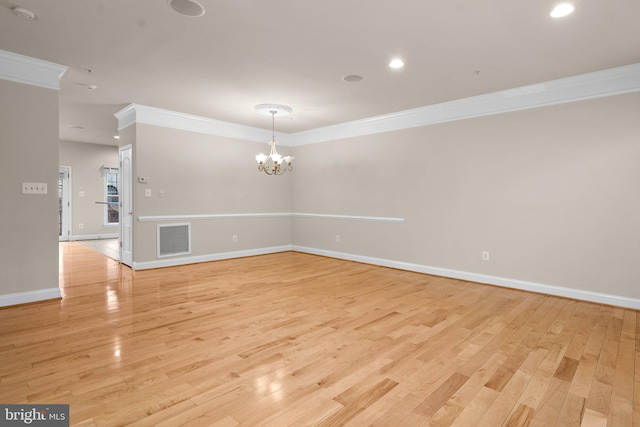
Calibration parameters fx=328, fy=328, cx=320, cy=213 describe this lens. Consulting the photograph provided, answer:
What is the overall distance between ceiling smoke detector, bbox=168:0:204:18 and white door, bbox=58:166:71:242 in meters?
8.29

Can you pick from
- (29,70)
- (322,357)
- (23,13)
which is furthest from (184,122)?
(322,357)

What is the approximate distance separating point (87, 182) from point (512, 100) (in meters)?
10.2

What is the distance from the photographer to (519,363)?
2451mm

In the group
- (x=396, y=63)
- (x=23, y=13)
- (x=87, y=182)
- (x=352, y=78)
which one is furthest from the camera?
(x=87, y=182)

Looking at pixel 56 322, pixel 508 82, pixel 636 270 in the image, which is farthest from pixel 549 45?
pixel 56 322

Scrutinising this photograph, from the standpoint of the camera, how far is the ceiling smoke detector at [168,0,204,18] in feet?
8.21

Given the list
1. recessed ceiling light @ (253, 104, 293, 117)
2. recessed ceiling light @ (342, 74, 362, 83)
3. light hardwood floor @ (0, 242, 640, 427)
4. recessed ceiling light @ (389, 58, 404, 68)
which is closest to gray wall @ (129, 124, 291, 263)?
recessed ceiling light @ (253, 104, 293, 117)

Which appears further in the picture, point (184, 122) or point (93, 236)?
point (93, 236)

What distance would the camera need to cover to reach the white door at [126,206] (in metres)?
5.59

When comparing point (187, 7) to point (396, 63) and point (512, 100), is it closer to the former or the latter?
point (396, 63)

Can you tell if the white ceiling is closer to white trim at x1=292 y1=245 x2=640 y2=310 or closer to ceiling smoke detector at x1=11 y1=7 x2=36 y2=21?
ceiling smoke detector at x1=11 y1=7 x2=36 y2=21

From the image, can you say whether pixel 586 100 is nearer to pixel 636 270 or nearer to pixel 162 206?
pixel 636 270

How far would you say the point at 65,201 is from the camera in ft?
28.8

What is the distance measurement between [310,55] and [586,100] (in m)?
3.35
